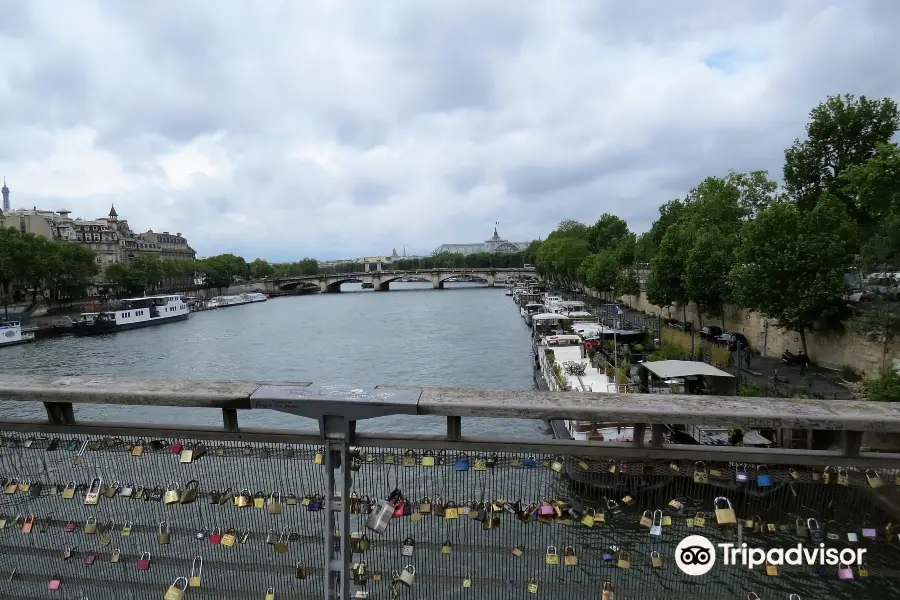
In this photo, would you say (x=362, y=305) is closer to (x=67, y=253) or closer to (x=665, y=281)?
(x=67, y=253)

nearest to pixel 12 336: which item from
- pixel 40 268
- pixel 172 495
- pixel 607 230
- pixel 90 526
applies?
pixel 40 268

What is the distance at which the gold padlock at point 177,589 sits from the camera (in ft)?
9.84

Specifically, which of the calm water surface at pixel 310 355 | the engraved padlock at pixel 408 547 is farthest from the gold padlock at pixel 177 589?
the calm water surface at pixel 310 355

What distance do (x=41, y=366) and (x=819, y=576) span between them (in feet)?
119

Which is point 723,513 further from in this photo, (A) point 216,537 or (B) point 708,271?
(B) point 708,271

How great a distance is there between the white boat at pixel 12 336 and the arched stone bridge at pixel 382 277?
55.6 metres

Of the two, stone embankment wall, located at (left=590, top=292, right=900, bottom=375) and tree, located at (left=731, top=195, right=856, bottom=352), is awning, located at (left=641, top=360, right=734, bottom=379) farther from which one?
tree, located at (left=731, top=195, right=856, bottom=352)

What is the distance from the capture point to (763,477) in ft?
8.54

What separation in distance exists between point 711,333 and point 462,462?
2630 cm

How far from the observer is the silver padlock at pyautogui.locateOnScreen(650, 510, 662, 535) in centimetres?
267

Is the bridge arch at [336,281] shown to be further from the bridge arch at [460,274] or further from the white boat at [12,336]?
the white boat at [12,336]

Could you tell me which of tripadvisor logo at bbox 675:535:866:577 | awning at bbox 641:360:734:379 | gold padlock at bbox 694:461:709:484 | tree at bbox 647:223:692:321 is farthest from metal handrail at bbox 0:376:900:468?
tree at bbox 647:223:692:321

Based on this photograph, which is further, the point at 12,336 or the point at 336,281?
the point at 336,281

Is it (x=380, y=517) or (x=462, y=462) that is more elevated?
(x=462, y=462)
